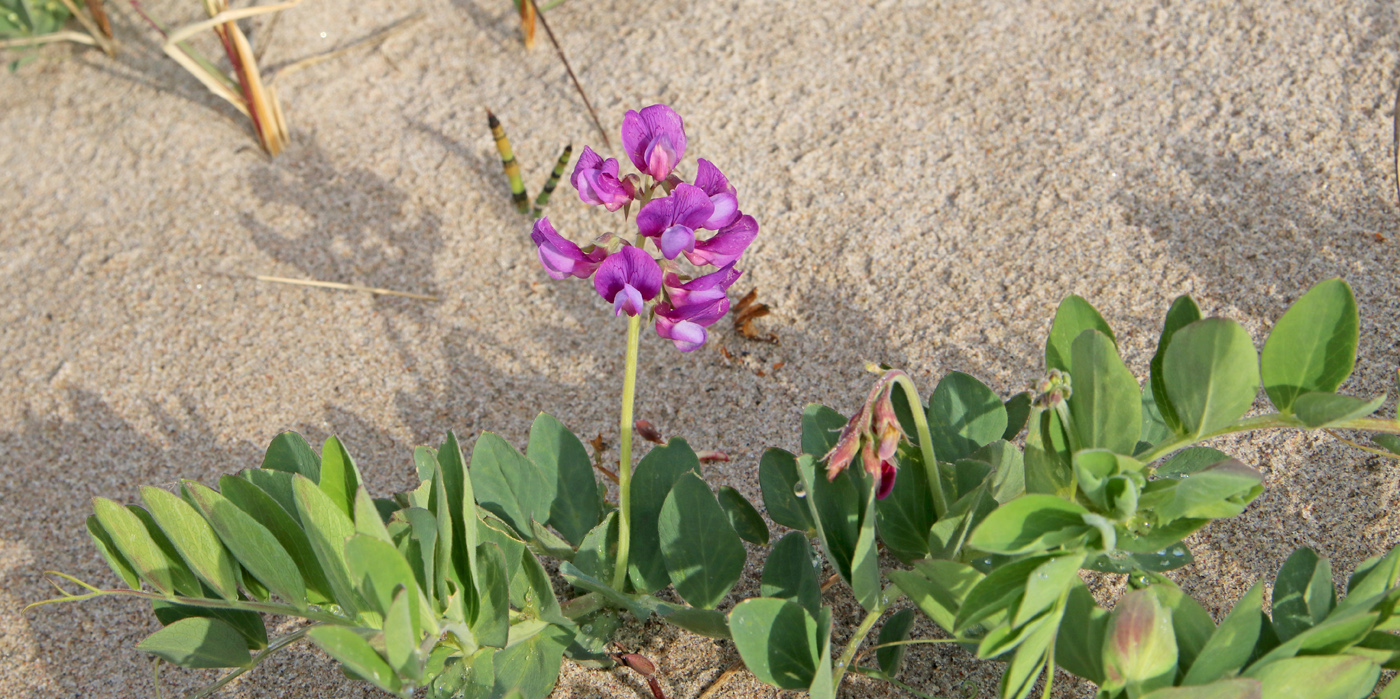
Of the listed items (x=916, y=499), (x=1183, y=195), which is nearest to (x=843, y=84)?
(x=1183, y=195)

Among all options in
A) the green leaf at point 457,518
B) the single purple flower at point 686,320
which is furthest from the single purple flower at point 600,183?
the green leaf at point 457,518

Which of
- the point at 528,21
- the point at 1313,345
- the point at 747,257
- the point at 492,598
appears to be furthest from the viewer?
A: the point at 528,21

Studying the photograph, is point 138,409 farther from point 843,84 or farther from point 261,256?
point 843,84

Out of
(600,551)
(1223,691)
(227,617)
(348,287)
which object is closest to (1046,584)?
(1223,691)

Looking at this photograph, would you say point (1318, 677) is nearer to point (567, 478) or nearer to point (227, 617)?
point (567, 478)

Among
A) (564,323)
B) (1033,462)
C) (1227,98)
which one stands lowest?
(564,323)

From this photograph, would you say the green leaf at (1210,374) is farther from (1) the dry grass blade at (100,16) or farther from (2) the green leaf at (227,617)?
(1) the dry grass blade at (100,16)
